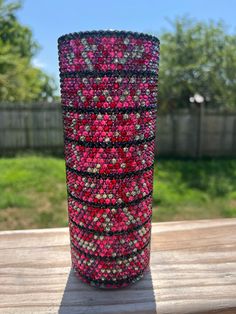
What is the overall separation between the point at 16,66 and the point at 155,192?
18.3ft

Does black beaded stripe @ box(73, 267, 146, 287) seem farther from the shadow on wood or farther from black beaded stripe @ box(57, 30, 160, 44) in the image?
black beaded stripe @ box(57, 30, 160, 44)

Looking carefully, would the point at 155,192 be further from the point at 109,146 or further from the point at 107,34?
the point at 107,34

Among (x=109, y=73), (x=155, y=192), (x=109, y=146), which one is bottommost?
(x=155, y=192)

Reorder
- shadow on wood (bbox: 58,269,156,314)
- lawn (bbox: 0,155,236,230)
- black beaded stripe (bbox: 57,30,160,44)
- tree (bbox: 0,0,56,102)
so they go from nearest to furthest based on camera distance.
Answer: black beaded stripe (bbox: 57,30,160,44)
shadow on wood (bbox: 58,269,156,314)
lawn (bbox: 0,155,236,230)
tree (bbox: 0,0,56,102)

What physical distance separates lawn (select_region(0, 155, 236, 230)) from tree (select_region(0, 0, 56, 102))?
123 inches

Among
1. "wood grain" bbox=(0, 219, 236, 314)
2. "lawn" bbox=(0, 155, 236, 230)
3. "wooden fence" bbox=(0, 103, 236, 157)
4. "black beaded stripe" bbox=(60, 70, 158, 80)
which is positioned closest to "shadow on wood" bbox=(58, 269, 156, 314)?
"wood grain" bbox=(0, 219, 236, 314)

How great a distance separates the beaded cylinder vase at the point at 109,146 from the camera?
744 millimetres

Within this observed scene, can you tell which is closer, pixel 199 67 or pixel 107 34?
pixel 107 34

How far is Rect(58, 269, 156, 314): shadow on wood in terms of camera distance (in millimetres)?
865

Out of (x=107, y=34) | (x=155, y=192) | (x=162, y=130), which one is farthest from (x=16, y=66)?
(x=107, y=34)

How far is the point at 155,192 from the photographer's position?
11.8 ft

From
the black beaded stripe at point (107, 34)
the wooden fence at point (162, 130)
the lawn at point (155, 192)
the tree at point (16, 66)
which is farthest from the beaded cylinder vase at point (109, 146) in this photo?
the tree at point (16, 66)

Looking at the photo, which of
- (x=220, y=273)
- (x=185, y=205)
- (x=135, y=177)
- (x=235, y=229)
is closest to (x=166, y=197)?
(x=185, y=205)

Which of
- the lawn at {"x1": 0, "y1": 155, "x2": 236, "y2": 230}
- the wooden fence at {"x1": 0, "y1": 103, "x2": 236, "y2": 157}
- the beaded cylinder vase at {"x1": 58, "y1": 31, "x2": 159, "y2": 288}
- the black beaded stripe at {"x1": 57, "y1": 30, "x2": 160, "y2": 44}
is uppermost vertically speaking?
the black beaded stripe at {"x1": 57, "y1": 30, "x2": 160, "y2": 44}
